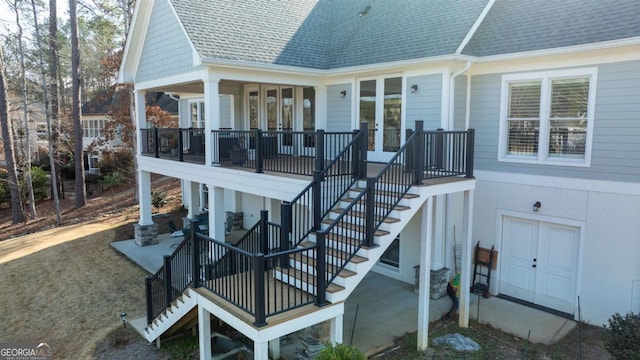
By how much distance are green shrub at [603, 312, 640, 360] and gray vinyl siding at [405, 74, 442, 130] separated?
509 cm

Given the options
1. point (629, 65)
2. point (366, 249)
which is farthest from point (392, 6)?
point (366, 249)

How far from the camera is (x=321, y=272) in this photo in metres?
6.40

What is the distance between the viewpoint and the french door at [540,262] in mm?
9234

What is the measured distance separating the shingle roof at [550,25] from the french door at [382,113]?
2.01 m

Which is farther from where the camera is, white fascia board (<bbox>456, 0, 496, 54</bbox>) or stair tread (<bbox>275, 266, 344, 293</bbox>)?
white fascia board (<bbox>456, 0, 496, 54</bbox>)

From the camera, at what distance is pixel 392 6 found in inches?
516

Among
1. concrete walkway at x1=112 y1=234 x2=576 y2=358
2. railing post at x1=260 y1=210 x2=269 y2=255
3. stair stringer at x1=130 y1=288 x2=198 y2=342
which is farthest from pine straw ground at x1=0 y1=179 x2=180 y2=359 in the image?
concrete walkway at x1=112 y1=234 x2=576 y2=358

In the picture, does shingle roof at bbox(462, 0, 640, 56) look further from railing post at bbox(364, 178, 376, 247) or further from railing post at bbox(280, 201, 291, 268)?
railing post at bbox(280, 201, 291, 268)

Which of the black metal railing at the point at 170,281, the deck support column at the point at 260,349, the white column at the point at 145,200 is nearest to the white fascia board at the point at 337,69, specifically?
the black metal railing at the point at 170,281

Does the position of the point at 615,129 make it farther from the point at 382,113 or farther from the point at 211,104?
the point at 211,104

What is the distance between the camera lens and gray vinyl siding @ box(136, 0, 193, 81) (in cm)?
1159

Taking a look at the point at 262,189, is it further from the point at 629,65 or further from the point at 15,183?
the point at 15,183

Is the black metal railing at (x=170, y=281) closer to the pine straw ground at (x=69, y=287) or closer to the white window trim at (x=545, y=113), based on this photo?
the pine straw ground at (x=69, y=287)

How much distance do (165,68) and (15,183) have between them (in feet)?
45.2
